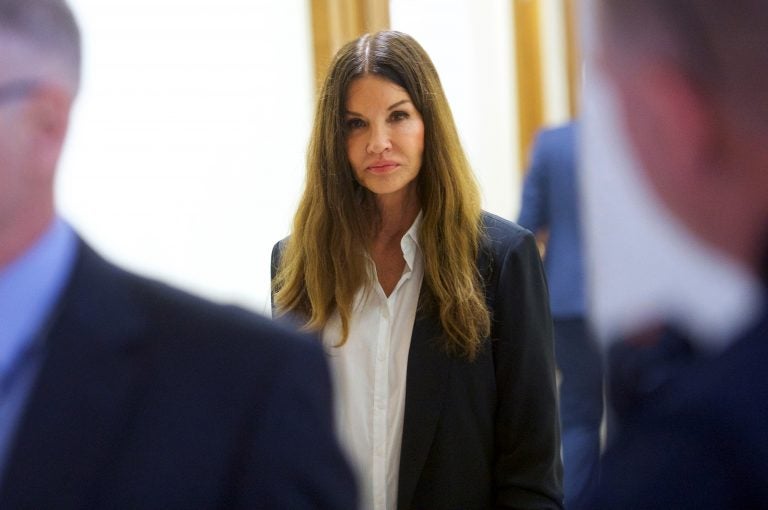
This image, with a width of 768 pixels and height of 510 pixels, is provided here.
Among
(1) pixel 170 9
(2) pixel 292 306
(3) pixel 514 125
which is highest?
(1) pixel 170 9

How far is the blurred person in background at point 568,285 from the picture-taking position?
108cm

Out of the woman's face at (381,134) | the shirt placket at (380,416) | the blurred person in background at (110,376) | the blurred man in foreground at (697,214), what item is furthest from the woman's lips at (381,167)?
the blurred man in foreground at (697,214)

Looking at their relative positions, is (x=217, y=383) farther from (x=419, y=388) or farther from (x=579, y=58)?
(x=419, y=388)

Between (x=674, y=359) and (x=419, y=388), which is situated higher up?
(x=674, y=359)

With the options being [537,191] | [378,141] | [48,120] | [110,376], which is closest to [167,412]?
[110,376]

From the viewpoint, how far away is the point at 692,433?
2.25 feet

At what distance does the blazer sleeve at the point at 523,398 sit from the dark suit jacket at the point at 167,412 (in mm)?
651

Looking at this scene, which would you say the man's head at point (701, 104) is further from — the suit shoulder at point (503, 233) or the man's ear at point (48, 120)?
the suit shoulder at point (503, 233)

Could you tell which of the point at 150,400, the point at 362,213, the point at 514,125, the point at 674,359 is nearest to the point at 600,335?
the point at 674,359

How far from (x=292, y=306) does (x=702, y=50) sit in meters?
0.80

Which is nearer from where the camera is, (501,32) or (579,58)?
(579,58)

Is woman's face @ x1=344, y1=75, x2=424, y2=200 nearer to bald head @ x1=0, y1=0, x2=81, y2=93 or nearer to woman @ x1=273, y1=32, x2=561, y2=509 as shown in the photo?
woman @ x1=273, y1=32, x2=561, y2=509

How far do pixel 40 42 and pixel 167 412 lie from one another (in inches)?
12.5

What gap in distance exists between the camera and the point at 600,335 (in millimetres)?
762
